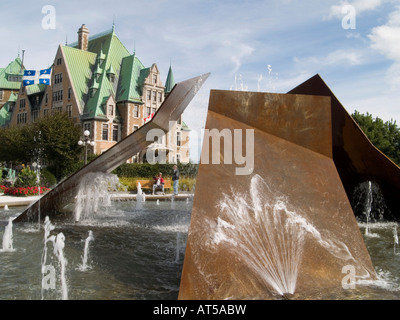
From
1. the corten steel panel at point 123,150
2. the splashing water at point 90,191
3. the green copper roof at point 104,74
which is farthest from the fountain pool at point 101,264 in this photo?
the green copper roof at point 104,74

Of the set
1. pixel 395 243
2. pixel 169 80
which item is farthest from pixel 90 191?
pixel 169 80

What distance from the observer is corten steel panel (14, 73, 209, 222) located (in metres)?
7.21

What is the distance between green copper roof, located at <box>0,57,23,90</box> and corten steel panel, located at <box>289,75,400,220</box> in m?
76.3

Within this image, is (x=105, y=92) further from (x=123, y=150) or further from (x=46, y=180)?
(x=123, y=150)

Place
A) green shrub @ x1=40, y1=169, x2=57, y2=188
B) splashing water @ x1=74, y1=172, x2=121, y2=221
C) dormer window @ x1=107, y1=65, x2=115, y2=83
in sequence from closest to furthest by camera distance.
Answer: splashing water @ x1=74, y1=172, x2=121, y2=221 < green shrub @ x1=40, y1=169, x2=57, y2=188 < dormer window @ x1=107, y1=65, x2=115, y2=83

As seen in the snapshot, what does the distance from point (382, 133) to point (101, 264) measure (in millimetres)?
36341

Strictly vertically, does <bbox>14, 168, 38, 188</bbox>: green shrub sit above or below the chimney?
below

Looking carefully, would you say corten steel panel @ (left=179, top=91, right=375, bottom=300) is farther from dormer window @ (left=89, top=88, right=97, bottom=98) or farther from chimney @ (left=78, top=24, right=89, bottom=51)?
chimney @ (left=78, top=24, right=89, bottom=51)

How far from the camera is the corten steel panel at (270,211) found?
4.52 meters

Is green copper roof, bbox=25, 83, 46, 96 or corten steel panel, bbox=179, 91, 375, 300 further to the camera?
green copper roof, bbox=25, 83, 46, 96

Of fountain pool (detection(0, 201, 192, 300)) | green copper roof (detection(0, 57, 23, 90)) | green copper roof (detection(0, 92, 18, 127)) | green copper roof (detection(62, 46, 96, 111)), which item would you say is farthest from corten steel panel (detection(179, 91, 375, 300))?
green copper roof (detection(0, 57, 23, 90))

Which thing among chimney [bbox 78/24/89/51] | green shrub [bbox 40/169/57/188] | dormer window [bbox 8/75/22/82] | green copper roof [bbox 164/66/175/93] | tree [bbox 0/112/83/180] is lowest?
green shrub [bbox 40/169/57/188]

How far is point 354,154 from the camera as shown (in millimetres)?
9203
